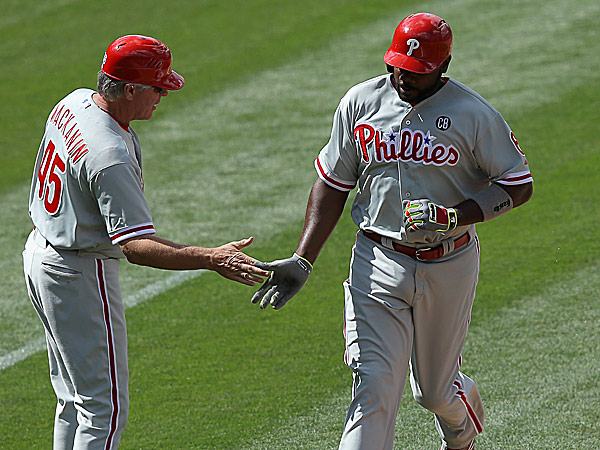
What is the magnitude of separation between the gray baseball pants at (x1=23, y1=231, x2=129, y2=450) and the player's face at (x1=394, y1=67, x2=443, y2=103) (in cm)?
147

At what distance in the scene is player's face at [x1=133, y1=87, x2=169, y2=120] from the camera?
4094mm

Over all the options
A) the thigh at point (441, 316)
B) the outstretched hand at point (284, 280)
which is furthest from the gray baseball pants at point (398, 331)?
the outstretched hand at point (284, 280)

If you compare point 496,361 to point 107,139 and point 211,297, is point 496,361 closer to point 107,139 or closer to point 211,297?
point 211,297

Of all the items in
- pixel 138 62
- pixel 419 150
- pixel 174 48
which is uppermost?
pixel 138 62

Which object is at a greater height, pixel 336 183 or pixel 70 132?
pixel 70 132

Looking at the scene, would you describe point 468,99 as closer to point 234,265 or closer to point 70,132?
point 234,265

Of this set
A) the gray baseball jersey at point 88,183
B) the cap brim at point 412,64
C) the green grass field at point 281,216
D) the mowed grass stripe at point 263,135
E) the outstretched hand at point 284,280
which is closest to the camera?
the gray baseball jersey at point 88,183

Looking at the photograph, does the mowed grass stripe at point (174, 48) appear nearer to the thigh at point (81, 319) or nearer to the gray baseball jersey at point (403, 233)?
the gray baseball jersey at point (403, 233)

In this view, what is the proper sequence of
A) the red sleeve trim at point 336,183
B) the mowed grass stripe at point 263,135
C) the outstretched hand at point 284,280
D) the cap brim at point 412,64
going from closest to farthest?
1. the cap brim at point 412,64
2. the outstretched hand at point 284,280
3. the red sleeve trim at point 336,183
4. the mowed grass stripe at point 263,135

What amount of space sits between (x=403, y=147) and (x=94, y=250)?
139 cm

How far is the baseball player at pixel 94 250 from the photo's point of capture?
392 cm

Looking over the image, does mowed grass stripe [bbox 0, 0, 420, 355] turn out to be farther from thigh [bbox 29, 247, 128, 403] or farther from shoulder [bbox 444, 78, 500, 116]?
shoulder [bbox 444, 78, 500, 116]

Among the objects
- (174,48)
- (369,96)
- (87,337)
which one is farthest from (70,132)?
(174,48)

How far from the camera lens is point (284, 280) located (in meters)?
4.35
